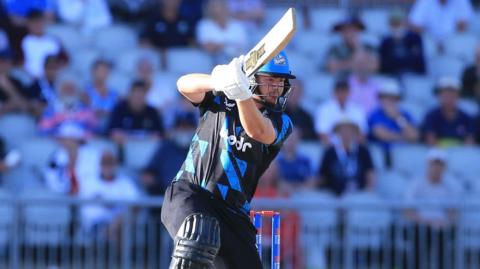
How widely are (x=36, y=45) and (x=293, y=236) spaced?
13.2ft

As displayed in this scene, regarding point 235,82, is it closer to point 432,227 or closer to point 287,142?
point 432,227

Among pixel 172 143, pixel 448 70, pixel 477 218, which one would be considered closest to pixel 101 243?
pixel 172 143

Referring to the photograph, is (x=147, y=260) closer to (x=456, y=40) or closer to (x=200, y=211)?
(x=200, y=211)

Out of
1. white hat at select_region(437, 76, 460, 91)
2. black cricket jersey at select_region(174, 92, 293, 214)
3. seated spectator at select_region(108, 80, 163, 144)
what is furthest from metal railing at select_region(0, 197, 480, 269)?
black cricket jersey at select_region(174, 92, 293, 214)

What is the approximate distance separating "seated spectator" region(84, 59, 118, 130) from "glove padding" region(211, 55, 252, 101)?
6719 millimetres

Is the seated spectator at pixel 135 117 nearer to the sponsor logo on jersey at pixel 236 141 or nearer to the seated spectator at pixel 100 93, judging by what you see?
the seated spectator at pixel 100 93

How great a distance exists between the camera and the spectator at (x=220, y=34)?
14.8 meters

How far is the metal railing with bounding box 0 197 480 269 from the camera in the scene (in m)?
11.9

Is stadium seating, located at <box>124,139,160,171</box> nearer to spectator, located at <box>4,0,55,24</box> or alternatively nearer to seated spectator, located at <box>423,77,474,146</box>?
spectator, located at <box>4,0,55,24</box>

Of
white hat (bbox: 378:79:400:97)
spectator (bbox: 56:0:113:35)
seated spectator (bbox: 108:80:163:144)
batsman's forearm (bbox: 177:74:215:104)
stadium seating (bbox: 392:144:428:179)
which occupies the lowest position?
batsman's forearm (bbox: 177:74:215:104)

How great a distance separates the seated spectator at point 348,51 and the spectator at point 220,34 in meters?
1.11

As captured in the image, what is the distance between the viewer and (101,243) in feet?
39.1

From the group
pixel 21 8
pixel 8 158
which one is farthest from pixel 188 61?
pixel 8 158

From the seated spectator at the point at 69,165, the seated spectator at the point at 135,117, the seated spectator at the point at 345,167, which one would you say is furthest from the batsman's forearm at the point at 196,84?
the seated spectator at the point at 135,117
